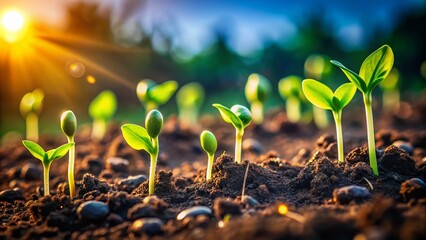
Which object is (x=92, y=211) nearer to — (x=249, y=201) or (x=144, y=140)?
(x=144, y=140)

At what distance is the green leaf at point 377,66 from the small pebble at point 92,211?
4.41 feet

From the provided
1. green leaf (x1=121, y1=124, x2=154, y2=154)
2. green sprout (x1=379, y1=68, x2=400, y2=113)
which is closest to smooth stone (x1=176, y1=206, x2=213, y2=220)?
green leaf (x1=121, y1=124, x2=154, y2=154)

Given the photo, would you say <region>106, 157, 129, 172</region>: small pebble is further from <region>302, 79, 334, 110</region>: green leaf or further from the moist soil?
<region>302, 79, 334, 110</region>: green leaf

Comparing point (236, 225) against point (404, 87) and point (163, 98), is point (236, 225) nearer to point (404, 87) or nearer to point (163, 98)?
point (163, 98)

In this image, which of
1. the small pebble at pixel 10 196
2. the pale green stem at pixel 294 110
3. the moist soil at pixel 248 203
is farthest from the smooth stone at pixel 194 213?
the pale green stem at pixel 294 110

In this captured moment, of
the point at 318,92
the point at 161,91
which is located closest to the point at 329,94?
the point at 318,92

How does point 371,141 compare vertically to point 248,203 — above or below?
above

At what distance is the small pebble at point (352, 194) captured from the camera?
1854mm

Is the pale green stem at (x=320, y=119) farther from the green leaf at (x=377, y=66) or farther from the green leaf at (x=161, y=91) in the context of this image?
the green leaf at (x=377, y=66)

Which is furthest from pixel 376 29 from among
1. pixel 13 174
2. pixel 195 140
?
pixel 13 174

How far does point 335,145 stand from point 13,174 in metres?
2.36

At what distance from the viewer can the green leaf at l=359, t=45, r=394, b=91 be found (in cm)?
208

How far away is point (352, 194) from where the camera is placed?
6.08 feet

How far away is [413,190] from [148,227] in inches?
44.0
